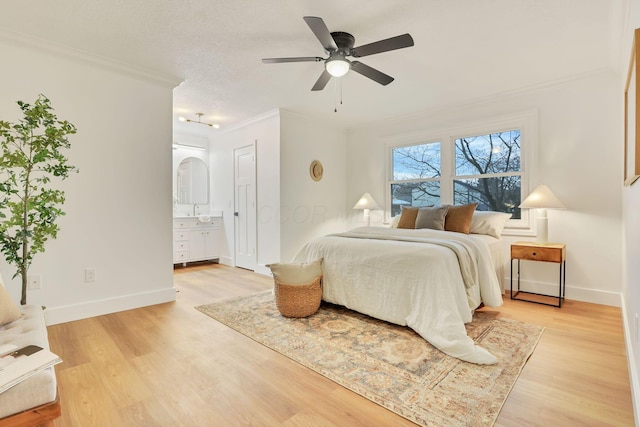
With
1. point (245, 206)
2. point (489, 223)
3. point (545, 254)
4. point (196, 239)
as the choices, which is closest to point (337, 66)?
point (489, 223)

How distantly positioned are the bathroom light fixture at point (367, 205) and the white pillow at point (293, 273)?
228 cm

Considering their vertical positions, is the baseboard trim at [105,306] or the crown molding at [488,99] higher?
the crown molding at [488,99]

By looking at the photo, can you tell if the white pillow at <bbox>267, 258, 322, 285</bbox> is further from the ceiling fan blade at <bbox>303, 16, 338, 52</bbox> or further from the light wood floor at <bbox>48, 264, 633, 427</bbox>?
the ceiling fan blade at <bbox>303, 16, 338, 52</bbox>

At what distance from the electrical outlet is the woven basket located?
198cm

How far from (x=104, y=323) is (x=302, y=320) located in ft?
5.64

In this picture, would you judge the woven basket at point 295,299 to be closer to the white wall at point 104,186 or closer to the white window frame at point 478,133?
the white wall at point 104,186

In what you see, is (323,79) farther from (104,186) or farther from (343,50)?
(104,186)

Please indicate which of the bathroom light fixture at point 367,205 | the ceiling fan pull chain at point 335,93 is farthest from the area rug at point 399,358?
the ceiling fan pull chain at point 335,93

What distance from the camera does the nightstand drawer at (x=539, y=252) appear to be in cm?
308

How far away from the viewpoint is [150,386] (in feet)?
5.80

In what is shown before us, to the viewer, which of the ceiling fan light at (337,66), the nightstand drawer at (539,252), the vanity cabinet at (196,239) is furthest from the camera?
the vanity cabinet at (196,239)

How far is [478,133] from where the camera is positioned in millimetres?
4086

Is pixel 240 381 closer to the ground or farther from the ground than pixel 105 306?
closer to the ground

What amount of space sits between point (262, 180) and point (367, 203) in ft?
5.54
